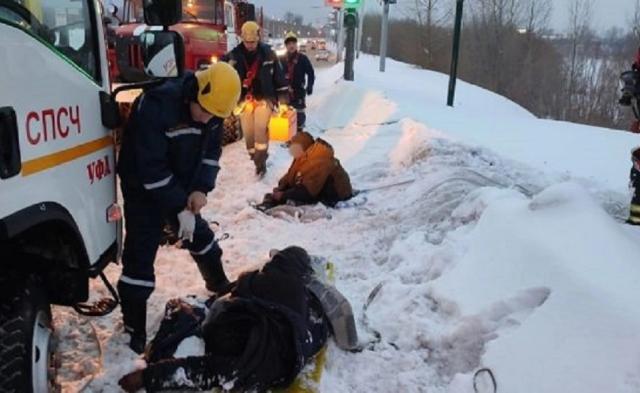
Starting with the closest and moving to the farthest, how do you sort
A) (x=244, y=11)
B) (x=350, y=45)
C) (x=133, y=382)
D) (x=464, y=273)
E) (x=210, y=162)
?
(x=133, y=382)
(x=210, y=162)
(x=464, y=273)
(x=244, y=11)
(x=350, y=45)

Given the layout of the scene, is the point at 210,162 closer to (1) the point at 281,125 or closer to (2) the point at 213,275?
(2) the point at 213,275

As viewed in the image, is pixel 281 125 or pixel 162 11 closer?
pixel 162 11

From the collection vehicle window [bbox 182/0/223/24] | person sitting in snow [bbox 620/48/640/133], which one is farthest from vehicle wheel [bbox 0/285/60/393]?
vehicle window [bbox 182/0/223/24]

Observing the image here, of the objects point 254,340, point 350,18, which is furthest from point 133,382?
point 350,18

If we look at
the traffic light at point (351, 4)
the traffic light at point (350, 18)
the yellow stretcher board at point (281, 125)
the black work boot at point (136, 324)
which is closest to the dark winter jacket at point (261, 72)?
the yellow stretcher board at point (281, 125)

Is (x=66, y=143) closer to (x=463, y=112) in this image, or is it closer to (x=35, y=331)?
(x=35, y=331)

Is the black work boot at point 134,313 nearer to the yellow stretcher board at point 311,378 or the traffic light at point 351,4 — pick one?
the yellow stretcher board at point 311,378

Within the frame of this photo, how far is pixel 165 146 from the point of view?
11.9 ft

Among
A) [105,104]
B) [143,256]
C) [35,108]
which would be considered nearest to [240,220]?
[143,256]

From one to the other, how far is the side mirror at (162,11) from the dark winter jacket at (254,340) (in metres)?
1.44

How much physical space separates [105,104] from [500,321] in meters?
2.46

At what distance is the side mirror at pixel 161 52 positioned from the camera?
329 centimetres

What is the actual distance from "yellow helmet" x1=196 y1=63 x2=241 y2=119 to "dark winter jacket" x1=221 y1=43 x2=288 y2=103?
4.70 m

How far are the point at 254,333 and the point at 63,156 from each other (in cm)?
126
